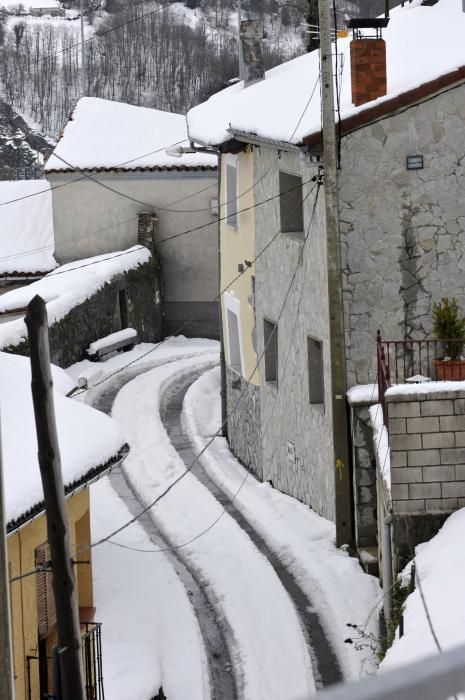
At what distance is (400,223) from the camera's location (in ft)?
50.8

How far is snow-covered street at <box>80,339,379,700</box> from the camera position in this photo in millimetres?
11969

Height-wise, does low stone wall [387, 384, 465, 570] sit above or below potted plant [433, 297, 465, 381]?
Result: below

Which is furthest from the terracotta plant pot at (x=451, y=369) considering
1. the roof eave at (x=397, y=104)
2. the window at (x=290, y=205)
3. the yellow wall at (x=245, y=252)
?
the yellow wall at (x=245, y=252)

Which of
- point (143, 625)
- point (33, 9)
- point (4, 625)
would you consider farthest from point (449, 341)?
point (33, 9)

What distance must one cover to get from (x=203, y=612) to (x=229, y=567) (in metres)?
1.56

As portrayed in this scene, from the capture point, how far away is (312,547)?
15.6 metres

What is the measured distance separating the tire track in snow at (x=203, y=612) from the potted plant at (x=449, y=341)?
12.6 ft

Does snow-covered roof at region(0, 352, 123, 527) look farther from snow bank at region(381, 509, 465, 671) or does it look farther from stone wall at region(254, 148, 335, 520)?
stone wall at region(254, 148, 335, 520)

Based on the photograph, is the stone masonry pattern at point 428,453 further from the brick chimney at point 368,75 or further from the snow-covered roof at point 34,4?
the snow-covered roof at point 34,4

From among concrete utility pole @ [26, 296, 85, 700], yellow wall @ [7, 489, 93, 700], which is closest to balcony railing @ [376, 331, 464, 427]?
yellow wall @ [7, 489, 93, 700]

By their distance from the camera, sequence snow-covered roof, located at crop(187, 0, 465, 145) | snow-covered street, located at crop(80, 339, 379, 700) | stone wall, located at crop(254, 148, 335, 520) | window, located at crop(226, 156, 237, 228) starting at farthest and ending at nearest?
window, located at crop(226, 156, 237, 228) < stone wall, located at crop(254, 148, 335, 520) < snow-covered roof, located at crop(187, 0, 465, 145) < snow-covered street, located at crop(80, 339, 379, 700)

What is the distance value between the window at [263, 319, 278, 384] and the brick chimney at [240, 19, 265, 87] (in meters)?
6.63

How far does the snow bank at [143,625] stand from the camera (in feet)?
37.3

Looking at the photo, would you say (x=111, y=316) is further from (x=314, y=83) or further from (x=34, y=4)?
(x=34, y=4)
